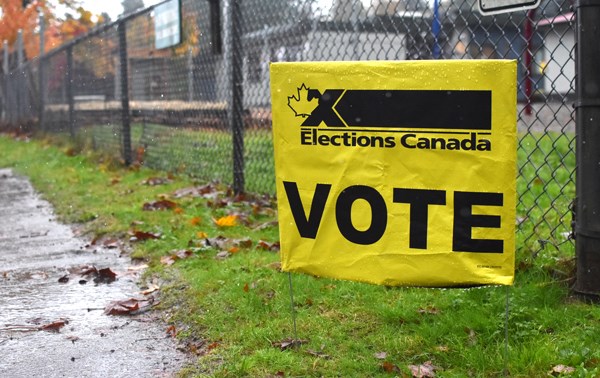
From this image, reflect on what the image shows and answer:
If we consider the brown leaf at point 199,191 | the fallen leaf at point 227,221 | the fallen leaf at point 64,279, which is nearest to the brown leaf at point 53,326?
the fallen leaf at point 64,279

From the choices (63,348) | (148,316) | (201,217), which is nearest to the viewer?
(63,348)

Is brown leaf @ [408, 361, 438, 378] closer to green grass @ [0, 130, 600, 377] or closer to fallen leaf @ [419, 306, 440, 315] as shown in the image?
green grass @ [0, 130, 600, 377]

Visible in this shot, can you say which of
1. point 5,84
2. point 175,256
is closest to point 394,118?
point 175,256

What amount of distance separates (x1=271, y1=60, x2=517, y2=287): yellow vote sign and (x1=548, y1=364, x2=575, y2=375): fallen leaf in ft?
1.27

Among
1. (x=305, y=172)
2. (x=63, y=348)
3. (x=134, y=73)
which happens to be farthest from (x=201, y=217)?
(x=134, y=73)

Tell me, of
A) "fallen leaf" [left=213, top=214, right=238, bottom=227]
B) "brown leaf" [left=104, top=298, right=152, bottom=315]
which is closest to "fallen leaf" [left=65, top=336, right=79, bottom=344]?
"brown leaf" [left=104, top=298, right=152, bottom=315]

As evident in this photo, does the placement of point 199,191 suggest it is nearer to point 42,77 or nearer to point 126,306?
point 126,306

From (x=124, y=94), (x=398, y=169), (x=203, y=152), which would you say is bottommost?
(x=203, y=152)

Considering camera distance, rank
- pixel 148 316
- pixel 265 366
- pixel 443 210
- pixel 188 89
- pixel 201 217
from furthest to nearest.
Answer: pixel 188 89
pixel 201 217
pixel 148 316
pixel 265 366
pixel 443 210

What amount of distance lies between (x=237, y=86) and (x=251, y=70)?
75 cm

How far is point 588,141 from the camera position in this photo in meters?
3.68

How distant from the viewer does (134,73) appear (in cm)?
1035

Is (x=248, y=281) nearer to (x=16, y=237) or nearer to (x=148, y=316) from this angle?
(x=148, y=316)

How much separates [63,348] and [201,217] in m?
2.80
